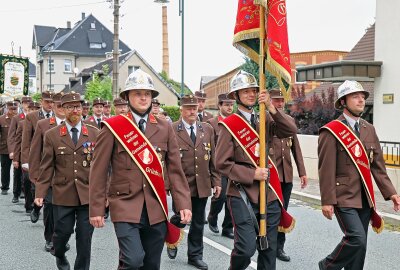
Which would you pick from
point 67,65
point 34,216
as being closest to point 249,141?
point 34,216

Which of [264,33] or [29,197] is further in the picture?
[29,197]

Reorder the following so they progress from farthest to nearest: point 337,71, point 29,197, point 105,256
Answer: point 337,71 < point 29,197 < point 105,256

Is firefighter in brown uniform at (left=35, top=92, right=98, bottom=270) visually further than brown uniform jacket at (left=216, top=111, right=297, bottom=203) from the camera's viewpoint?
Yes

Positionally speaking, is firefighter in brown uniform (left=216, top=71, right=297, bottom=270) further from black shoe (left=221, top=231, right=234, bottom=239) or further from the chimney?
the chimney

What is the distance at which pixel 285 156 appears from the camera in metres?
7.92

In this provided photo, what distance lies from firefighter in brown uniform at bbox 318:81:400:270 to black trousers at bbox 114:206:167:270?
1.74 meters

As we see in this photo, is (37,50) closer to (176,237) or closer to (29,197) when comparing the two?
(29,197)

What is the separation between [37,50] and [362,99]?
8736 cm

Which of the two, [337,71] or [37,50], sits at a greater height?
[37,50]

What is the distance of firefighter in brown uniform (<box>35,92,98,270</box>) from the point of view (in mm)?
6461

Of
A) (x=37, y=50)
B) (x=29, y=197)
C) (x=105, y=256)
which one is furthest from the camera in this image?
(x=37, y=50)

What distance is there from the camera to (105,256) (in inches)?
302

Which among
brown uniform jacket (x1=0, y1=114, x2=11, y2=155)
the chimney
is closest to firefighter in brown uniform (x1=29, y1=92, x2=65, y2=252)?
brown uniform jacket (x1=0, y1=114, x2=11, y2=155)

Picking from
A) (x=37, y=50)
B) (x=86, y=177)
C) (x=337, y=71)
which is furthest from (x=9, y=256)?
(x=37, y=50)
